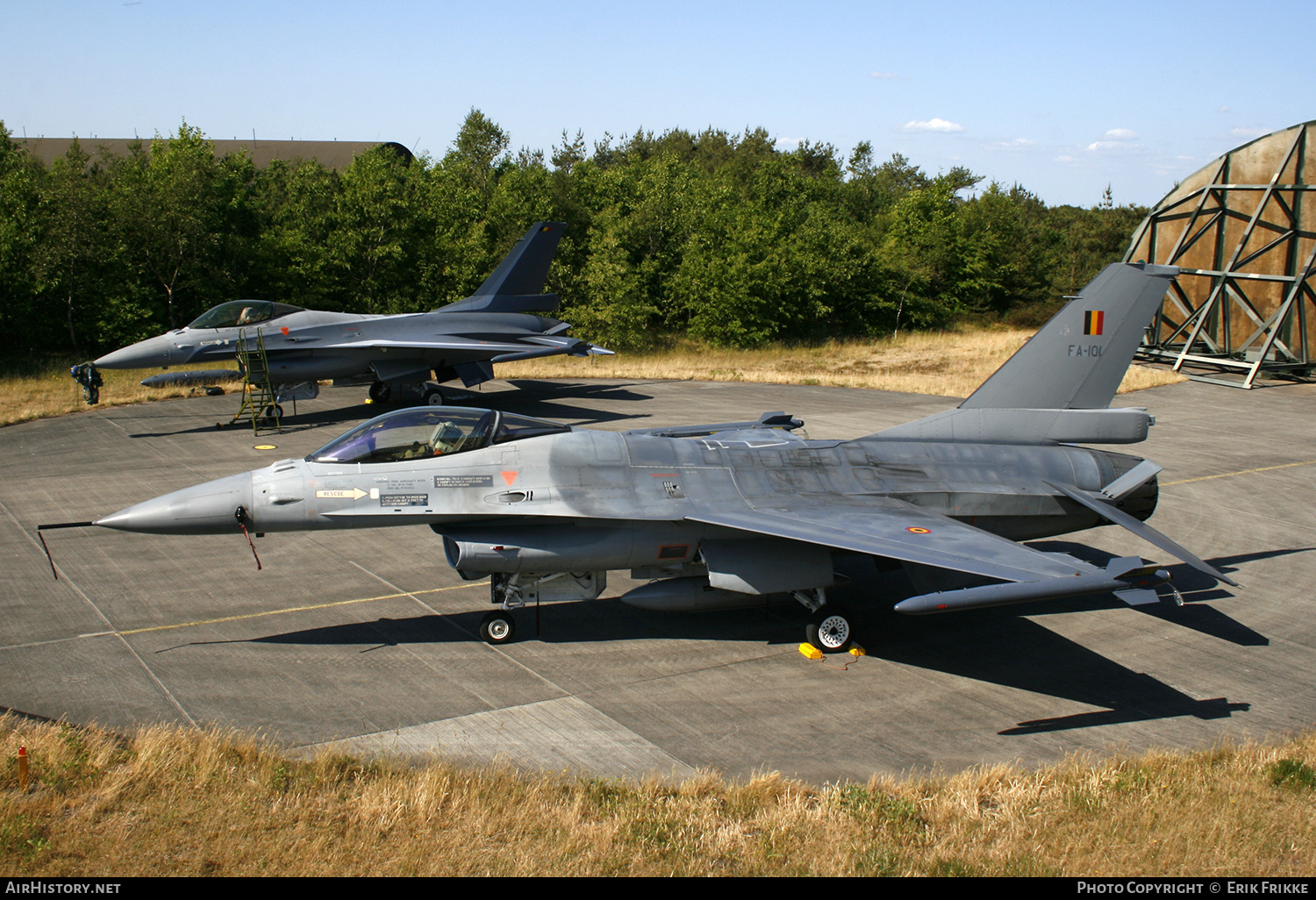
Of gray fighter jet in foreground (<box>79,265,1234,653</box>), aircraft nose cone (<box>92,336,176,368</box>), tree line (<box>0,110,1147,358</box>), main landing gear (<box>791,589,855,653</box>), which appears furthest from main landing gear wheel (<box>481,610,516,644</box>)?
tree line (<box>0,110,1147,358</box>)

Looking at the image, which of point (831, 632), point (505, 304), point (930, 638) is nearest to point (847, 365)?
point (505, 304)

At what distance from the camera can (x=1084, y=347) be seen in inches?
506

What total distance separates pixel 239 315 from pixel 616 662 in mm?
18172

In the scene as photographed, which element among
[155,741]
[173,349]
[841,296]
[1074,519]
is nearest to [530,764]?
[155,741]

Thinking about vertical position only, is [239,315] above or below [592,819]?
above

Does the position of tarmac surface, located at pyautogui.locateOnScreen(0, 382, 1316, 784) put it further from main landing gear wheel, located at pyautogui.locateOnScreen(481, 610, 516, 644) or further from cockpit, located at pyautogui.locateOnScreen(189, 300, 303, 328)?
cockpit, located at pyautogui.locateOnScreen(189, 300, 303, 328)

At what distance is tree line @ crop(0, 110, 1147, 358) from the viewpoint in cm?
3691

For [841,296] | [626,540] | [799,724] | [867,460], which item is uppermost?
[841,296]

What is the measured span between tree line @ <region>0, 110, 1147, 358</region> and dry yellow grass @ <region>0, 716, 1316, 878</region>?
34982mm

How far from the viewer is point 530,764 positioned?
8.06 m

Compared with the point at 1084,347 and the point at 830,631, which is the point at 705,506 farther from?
the point at 1084,347

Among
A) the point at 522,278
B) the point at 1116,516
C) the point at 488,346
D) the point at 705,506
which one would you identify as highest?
the point at 522,278

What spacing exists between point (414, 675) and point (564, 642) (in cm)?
187
